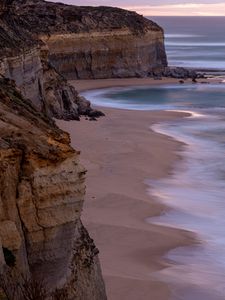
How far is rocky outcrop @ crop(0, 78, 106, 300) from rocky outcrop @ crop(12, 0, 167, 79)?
49.6 metres

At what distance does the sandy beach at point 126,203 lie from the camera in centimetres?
1327

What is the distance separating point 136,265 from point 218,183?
8819 millimetres

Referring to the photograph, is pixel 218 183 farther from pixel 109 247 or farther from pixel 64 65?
pixel 64 65

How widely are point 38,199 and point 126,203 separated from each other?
10889 mm

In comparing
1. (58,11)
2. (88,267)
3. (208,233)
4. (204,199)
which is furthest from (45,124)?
(58,11)

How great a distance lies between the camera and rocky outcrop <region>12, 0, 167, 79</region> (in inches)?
2346

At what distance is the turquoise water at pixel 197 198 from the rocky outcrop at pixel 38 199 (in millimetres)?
4445

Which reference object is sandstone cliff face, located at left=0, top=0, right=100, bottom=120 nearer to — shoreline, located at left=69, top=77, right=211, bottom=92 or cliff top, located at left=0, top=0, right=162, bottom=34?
shoreline, located at left=69, top=77, right=211, bottom=92

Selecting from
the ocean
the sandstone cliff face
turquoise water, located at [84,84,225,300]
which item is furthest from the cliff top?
the sandstone cliff face

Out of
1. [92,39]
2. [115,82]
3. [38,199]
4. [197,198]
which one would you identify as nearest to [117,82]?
[115,82]

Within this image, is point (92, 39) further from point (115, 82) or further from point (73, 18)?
point (115, 82)

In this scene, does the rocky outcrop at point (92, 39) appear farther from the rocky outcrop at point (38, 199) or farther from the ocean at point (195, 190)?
the rocky outcrop at point (38, 199)

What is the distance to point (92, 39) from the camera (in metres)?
62.1

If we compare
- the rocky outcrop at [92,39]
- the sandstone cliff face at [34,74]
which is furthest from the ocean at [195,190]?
the rocky outcrop at [92,39]
